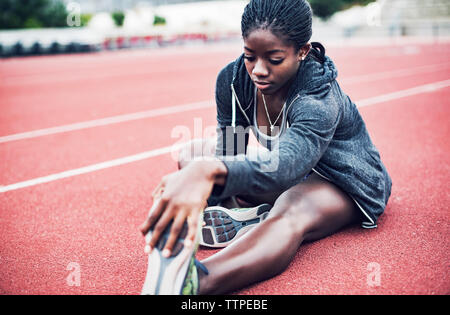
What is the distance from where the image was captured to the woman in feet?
5.43

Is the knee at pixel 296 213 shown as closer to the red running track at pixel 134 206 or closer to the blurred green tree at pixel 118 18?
the red running track at pixel 134 206

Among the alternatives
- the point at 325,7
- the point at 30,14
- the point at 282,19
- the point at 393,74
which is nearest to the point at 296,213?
A: the point at 282,19

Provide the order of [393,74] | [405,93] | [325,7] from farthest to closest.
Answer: [325,7], [393,74], [405,93]

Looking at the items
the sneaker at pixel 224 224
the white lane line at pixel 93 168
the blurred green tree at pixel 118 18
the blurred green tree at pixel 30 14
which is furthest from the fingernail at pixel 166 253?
the blurred green tree at pixel 118 18

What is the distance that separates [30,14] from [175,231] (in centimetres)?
3445

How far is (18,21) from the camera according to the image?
3045 cm

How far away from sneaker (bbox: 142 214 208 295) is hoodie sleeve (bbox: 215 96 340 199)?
0.78 feet

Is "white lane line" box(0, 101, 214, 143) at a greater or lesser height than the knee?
lesser

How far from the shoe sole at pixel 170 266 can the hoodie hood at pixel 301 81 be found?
0.89 meters

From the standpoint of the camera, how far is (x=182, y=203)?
1.61 metres

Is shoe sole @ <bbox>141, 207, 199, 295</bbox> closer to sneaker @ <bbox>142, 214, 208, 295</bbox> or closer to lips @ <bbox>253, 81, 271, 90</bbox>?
sneaker @ <bbox>142, 214, 208, 295</bbox>

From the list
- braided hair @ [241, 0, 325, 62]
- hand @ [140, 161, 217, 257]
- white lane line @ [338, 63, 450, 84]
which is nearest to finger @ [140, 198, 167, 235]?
hand @ [140, 161, 217, 257]

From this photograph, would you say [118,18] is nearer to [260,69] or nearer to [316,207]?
[260,69]

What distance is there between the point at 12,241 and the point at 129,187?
3.70ft
